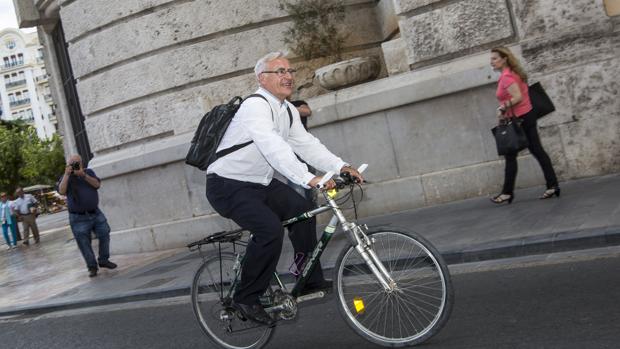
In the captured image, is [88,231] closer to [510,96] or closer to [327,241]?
[510,96]

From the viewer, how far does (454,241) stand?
754 cm

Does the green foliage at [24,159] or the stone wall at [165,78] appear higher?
the green foliage at [24,159]

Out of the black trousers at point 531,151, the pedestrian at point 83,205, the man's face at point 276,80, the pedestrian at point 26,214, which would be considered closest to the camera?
the man's face at point 276,80

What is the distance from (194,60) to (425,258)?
8.70 metres

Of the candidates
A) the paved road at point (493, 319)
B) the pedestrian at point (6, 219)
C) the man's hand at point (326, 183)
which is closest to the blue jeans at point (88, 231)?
the paved road at point (493, 319)

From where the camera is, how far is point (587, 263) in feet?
19.2

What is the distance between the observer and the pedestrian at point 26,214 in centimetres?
2464

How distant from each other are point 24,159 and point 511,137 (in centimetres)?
4946

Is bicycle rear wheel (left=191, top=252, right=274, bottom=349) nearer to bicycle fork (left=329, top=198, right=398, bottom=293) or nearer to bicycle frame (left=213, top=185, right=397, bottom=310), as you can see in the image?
bicycle frame (left=213, top=185, right=397, bottom=310)

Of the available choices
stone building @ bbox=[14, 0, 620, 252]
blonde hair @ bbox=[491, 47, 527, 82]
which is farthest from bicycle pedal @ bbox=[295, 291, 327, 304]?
stone building @ bbox=[14, 0, 620, 252]

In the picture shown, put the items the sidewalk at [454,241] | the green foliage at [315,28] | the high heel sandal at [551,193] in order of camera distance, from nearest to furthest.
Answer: the sidewalk at [454,241]
the high heel sandal at [551,193]
the green foliage at [315,28]

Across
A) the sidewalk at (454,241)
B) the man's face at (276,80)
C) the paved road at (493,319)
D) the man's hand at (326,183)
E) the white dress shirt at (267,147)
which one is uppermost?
the man's face at (276,80)

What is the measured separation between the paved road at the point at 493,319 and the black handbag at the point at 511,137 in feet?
7.89

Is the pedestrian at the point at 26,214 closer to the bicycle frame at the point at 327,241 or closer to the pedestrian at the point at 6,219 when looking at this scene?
the pedestrian at the point at 6,219
